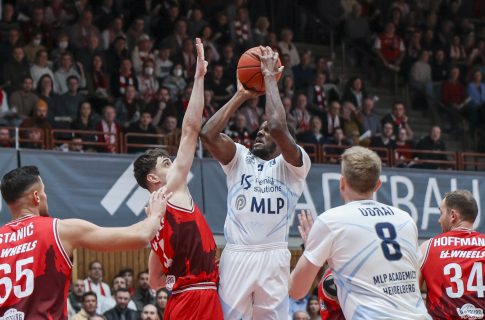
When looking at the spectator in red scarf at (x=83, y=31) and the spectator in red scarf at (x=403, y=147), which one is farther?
the spectator in red scarf at (x=403, y=147)

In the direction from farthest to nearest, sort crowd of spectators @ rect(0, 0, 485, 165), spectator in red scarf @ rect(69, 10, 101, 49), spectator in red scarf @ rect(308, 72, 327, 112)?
spectator in red scarf @ rect(308, 72, 327, 112) < spectator in red scarf @ rect(69, 10, 101, 49) < crowd of spectators @ rect(0, 0, 485, 165)

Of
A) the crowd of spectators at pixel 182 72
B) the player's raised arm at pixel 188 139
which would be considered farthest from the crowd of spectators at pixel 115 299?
the player's raised arm at pixel 188 139

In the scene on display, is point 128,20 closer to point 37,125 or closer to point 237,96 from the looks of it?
point 37,125

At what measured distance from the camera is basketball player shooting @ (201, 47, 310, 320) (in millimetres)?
8375

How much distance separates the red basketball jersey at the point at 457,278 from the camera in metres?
9.05

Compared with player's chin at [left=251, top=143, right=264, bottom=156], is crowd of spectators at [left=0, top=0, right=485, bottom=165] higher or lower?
higher

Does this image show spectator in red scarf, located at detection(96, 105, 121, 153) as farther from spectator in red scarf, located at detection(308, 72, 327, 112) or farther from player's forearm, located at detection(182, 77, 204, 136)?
player's forearm, located at detection(182, 77, 204, 136)

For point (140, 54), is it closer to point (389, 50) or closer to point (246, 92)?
point (389, 50)

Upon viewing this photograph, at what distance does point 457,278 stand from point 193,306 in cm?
243

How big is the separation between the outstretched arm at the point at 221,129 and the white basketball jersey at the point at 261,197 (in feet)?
0.34

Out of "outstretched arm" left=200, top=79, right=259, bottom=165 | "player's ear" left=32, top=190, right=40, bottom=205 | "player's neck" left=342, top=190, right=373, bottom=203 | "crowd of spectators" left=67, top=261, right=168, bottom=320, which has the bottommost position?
"crowd of spectators" left=67, top=261, right=168, bottom=320

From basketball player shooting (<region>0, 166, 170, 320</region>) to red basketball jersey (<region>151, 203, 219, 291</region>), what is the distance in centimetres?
101

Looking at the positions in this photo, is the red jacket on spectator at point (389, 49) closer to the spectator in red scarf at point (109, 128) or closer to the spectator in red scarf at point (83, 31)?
the spectator in red scarf at point (83, 31)

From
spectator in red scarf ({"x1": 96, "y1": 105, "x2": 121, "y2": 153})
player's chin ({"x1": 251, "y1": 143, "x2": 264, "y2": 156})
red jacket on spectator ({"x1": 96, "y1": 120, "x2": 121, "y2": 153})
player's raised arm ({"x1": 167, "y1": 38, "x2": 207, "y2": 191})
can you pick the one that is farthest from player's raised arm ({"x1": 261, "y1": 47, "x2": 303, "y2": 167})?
spectator in red scarf ({"x1": 96, "y1": 105, "x2": 121, "y2": 153})
